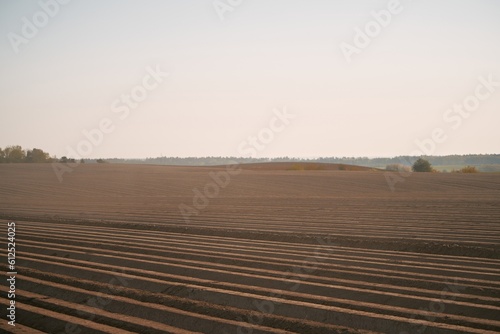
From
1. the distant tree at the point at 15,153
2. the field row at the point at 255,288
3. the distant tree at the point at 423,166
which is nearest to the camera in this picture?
the field row at the point at 255,288

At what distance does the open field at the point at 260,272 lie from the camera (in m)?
5.11

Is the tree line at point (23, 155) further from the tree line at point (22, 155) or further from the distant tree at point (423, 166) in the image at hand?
the distant tree at point (423, 166)

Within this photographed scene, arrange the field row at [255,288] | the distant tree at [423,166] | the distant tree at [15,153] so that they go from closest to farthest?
the field row at [255,288] < the distant tree at [423,166] < the distant tree at [15,153]

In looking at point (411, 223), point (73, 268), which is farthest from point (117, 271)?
point (411, 223)

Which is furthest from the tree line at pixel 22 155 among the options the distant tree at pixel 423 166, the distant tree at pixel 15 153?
the distant tree at pixel 423 166

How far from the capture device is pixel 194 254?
28.2 ft

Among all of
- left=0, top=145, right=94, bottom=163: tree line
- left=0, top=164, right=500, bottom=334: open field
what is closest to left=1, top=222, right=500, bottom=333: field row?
left=0, top=164, right=500, bottom=334: open field

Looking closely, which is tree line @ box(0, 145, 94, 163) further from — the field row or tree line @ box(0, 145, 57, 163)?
the field row

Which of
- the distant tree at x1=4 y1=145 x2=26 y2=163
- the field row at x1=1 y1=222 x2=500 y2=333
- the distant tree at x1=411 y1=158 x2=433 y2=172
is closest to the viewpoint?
the field row at x1=1 y1=222 x2=500 y2=333

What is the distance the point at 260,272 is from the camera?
714cm

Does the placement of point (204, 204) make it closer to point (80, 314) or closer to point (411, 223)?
point (411, 223)

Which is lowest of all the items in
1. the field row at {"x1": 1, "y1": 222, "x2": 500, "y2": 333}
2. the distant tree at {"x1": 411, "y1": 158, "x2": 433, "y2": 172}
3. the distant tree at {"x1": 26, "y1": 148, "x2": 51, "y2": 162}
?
the field row at {"x1": 1, "y1": 222, "x2": 500, "y2": 333}

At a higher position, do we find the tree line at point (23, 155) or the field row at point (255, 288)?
the tree line at point (23, 155)

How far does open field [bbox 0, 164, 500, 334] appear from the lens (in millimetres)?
5105
